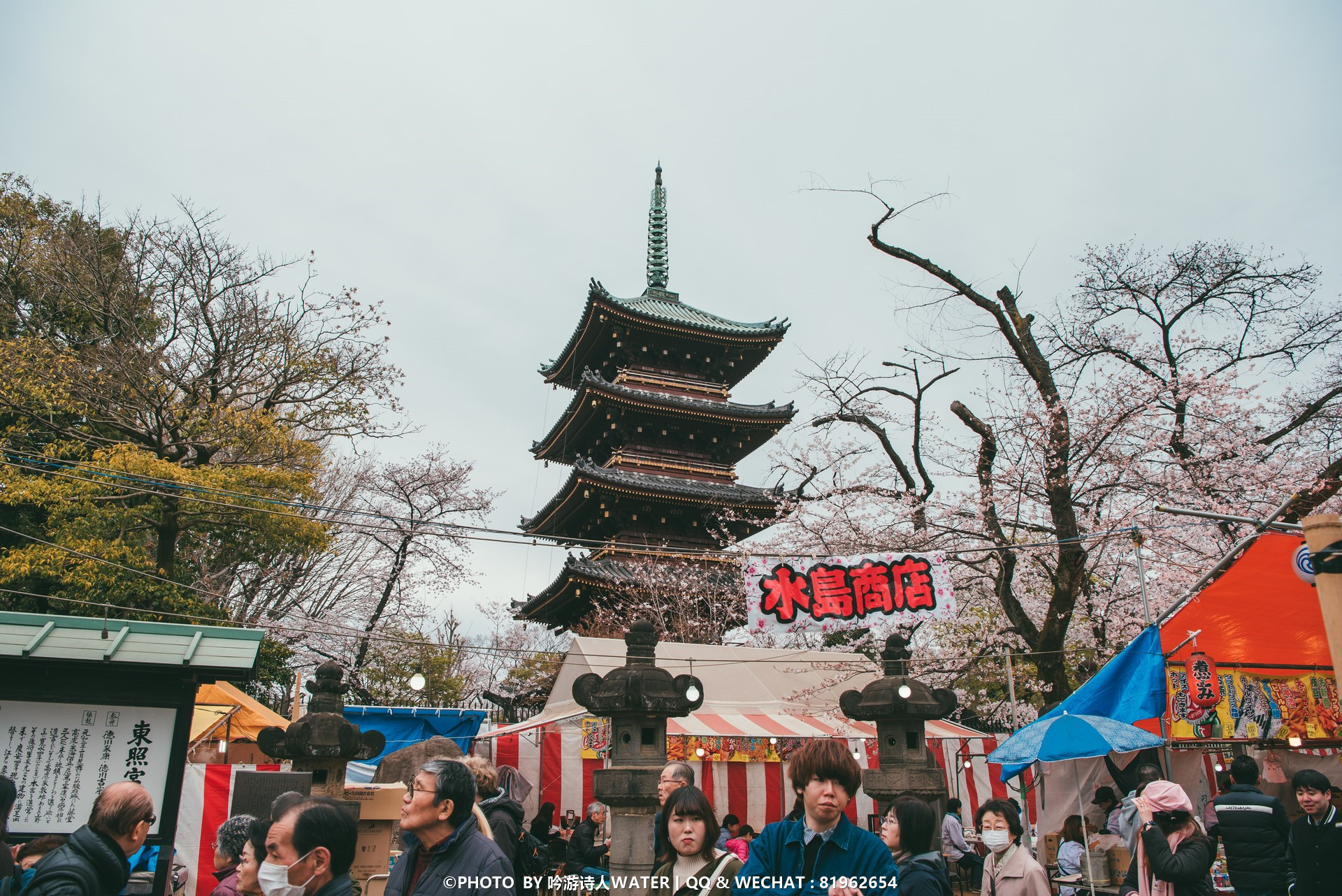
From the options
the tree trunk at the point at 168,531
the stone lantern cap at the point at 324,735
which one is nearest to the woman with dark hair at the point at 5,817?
the stone lantern cap at the point at 324,735

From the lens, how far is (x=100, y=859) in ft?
11.5

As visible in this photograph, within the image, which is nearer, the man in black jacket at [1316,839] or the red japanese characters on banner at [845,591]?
the man in black jacket at [1316,839]

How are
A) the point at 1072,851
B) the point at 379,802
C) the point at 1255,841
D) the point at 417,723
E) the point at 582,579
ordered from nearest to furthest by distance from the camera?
the point at 1255,841, the point at 379,802, the point at 1072,851, the point at 417,723, the point at 582,579

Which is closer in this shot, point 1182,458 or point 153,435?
point 1182,458

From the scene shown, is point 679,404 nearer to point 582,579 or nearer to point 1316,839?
point 582,579

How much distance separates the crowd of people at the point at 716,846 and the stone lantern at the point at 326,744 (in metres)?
2.91

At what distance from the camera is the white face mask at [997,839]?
193 inches

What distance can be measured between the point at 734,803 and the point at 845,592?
419cm

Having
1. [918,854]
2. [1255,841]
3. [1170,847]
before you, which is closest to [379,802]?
[918,854]

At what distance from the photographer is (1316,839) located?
4809 mm

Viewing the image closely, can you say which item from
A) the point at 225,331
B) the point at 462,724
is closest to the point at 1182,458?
the point at 462,724

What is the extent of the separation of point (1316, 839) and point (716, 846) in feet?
11.8

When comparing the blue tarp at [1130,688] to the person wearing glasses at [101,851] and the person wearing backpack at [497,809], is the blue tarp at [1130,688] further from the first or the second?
the person wearing glasses at [101,851]

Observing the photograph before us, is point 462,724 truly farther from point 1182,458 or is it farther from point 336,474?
point 1182,458
